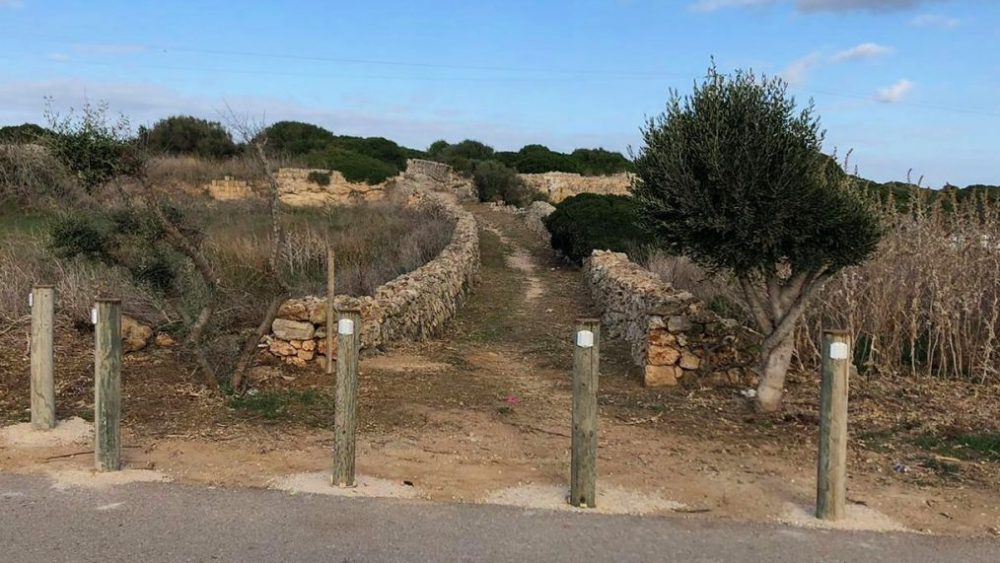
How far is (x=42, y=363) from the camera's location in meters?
6.48

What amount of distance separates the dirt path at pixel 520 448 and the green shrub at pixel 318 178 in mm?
29231

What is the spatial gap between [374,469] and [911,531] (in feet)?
11.1

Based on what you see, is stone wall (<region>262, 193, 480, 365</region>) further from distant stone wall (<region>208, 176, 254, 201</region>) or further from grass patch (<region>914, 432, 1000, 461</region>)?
distant stone wall (<region>208, 176, 254, 201</region>)

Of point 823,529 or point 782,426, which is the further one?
point 782,426

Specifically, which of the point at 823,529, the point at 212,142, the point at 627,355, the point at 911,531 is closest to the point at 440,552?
the point at 823,529

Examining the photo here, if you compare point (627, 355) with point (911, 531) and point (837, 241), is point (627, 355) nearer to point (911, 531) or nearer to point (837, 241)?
point (837, 241)

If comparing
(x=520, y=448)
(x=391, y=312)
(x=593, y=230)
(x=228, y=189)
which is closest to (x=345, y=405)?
(x=520, y=448)

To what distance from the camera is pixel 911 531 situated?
4656mm

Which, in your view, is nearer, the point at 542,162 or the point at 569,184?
the point at 569,184

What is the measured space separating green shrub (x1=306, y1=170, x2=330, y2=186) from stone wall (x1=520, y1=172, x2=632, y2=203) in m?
13.3

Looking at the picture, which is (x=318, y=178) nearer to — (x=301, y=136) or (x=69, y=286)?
(x=301, y=136)

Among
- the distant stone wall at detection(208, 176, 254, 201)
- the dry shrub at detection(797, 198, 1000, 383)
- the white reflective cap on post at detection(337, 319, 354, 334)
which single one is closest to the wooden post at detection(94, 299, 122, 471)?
the white reflective cap on post at detection(337, 319, 354, 334)

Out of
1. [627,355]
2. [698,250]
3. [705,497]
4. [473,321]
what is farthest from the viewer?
[473,321]

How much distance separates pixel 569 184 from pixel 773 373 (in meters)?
43.9
